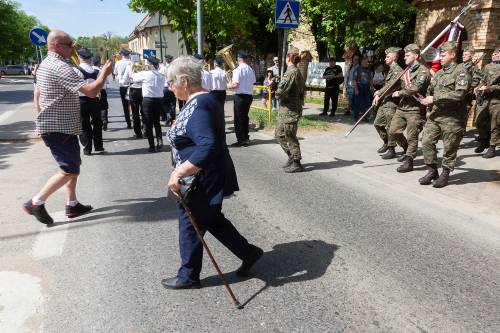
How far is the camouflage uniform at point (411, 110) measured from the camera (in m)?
6.15

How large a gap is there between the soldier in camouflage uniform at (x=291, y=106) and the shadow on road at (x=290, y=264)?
287 centimetres

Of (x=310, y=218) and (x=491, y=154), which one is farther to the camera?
(x=491, y=154)

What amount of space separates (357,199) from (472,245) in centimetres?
165

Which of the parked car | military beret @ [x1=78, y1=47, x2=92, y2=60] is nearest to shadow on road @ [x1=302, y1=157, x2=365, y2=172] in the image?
military beret @ [x1=78, y1=47, x2=92, y2=60]

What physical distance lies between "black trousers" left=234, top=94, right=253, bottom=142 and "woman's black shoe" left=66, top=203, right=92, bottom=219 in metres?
4.60

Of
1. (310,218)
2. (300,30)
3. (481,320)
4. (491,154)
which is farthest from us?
(300,30)

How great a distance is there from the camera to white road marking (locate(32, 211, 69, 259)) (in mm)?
3805

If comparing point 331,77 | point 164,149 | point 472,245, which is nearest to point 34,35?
point 164,149

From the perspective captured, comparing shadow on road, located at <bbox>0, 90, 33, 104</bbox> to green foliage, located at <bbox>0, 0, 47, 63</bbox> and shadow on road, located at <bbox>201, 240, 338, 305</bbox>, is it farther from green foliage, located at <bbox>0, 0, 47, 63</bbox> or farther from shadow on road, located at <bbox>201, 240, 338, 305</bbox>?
green foliage, located at <bbox>0, 0, 47, 63</bbox>

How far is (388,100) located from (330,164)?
1573mm

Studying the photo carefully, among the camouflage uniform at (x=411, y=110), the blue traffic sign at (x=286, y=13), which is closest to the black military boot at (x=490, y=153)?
the camouflage uniform at (x=411, y=110)

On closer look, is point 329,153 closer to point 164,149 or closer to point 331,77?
point 164,149

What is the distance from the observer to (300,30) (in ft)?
86.3

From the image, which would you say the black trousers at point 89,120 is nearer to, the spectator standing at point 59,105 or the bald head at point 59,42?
the spectator standing at point 59,105
